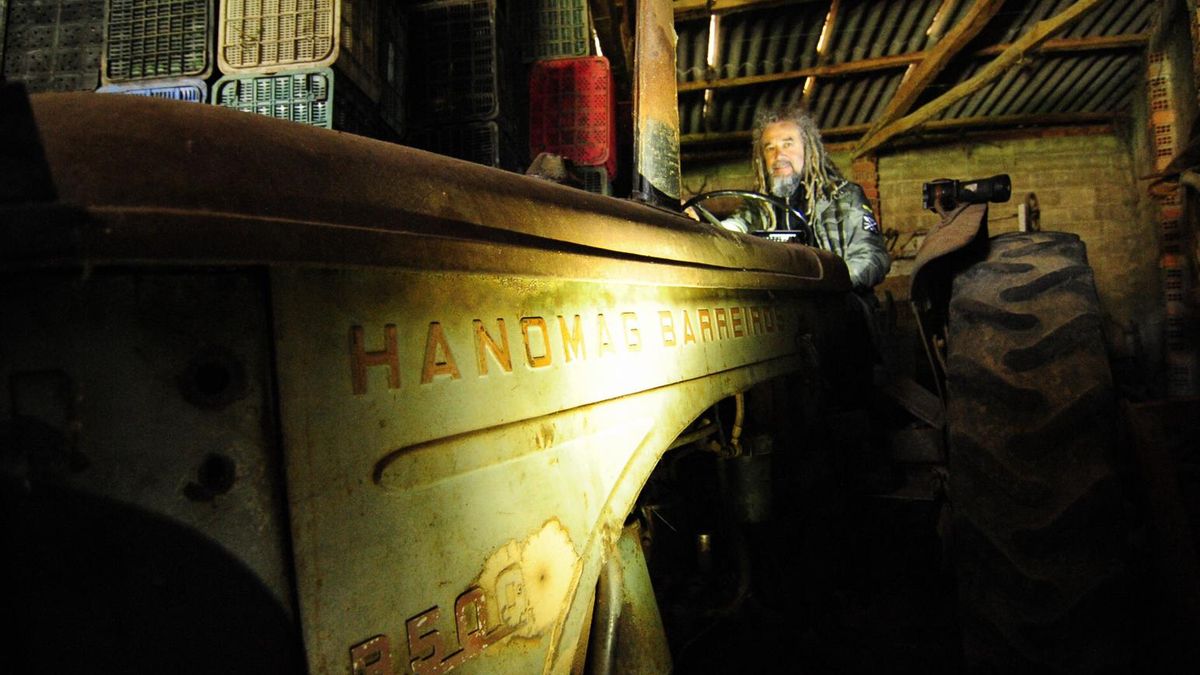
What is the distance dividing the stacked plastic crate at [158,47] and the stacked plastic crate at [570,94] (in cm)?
193

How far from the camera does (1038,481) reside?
1323 millimetres

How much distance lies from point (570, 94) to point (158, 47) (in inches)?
93.7

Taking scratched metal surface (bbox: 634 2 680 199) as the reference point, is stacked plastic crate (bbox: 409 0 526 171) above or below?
above

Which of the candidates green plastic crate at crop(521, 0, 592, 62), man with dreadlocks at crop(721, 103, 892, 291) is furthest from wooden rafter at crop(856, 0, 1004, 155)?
green plastic crate at crop(521, 0, 592, 62)

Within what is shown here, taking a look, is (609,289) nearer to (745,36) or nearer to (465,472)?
(465,472)

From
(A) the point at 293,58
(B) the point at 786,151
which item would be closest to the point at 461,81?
(A) the point at 293,58

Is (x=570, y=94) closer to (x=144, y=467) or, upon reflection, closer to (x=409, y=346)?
(x=409, y=346)

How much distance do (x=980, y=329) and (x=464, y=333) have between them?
1390 mm

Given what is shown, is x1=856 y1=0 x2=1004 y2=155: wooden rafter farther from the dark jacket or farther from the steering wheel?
the steering wheel

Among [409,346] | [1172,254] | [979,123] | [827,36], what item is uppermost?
[827,36]

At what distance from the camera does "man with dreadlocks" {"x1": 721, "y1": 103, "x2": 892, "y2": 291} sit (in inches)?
113

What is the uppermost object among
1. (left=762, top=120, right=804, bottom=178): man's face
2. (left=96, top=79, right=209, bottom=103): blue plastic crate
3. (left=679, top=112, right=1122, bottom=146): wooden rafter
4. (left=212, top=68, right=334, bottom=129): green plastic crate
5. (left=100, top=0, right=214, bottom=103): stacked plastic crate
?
(left=679, top=112, right=1122, bottom=146): wooden rafter

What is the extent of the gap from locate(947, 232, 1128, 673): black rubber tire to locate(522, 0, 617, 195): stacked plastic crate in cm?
296

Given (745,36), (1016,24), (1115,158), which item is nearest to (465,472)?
(745,36)
